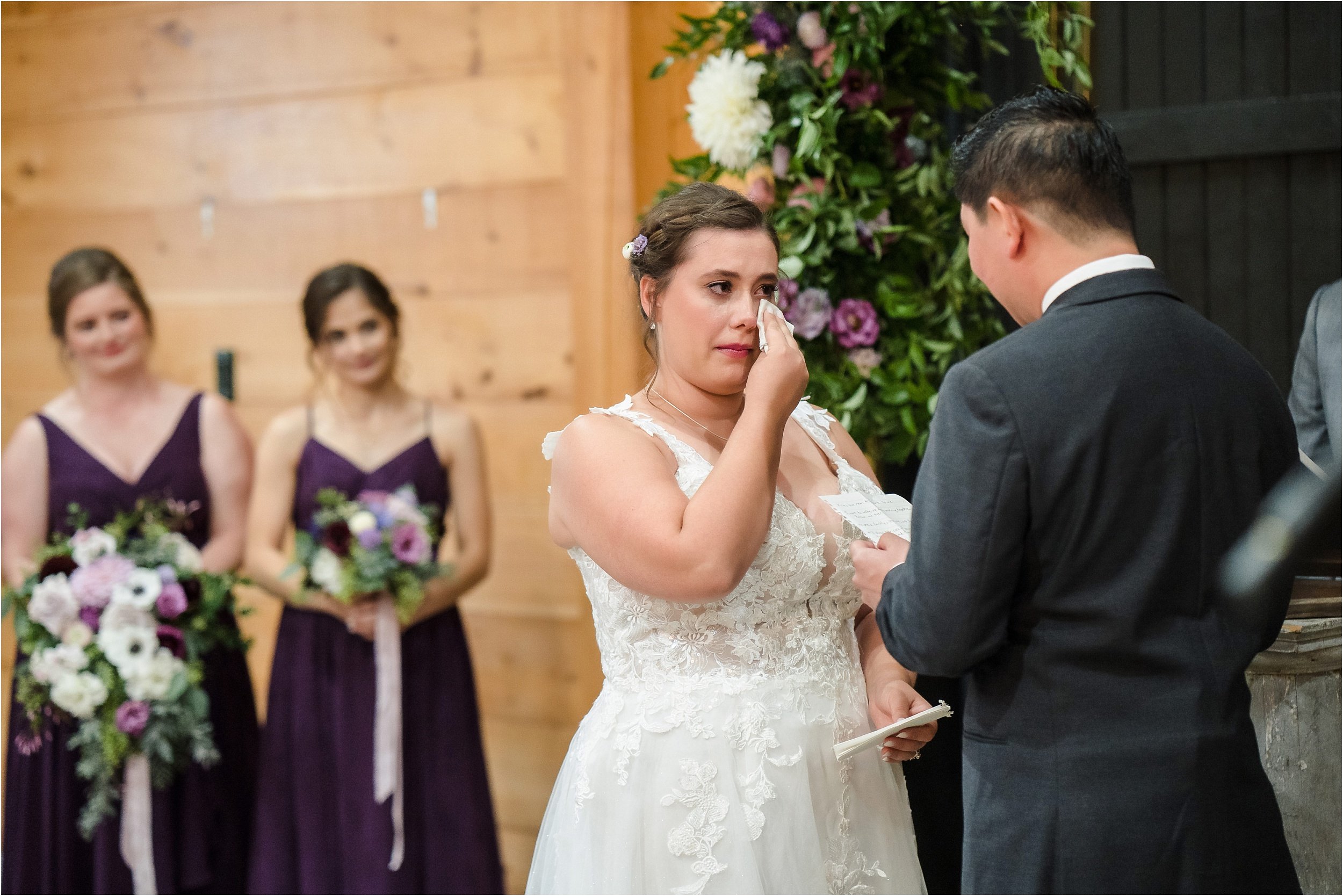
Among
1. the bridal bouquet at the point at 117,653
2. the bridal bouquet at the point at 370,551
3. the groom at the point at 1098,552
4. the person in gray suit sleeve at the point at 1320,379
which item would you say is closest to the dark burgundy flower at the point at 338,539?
the bridal bouquet at the point at 370,551

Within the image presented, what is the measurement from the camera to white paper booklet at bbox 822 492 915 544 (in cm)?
158

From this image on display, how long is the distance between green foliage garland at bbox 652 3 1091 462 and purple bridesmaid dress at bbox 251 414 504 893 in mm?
1196

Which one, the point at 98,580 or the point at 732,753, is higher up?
the point at 98,580

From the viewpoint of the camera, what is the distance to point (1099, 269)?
1331mm

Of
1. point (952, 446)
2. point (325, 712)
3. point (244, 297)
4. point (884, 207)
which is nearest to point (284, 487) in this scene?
point (325, 712)

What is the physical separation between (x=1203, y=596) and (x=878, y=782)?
0.64 meters

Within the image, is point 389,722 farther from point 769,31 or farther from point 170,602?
point 769,31

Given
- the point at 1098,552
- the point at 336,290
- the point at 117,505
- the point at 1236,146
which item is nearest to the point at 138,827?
the point at 117,505

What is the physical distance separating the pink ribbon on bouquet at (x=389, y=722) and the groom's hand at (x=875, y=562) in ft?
5.49

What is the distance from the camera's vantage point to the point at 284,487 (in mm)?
3076

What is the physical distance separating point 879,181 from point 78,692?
206 centimetres

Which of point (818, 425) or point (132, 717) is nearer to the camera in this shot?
point (818, 425)

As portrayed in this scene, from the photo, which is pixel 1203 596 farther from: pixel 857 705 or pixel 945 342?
pixel 945 342

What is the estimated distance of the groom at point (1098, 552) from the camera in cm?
127
